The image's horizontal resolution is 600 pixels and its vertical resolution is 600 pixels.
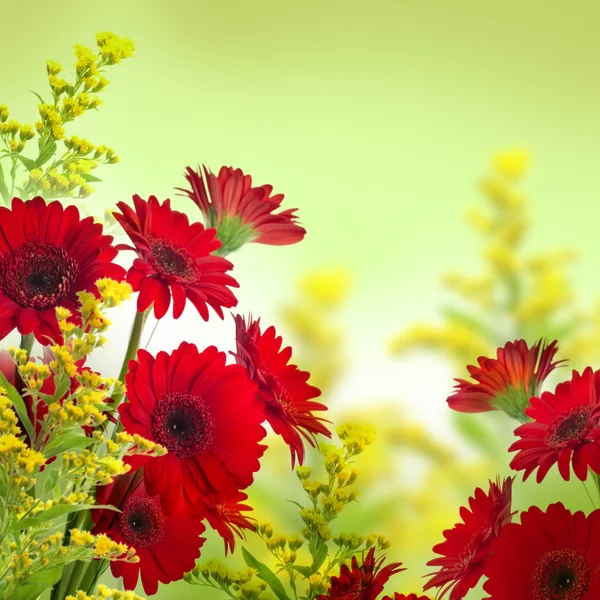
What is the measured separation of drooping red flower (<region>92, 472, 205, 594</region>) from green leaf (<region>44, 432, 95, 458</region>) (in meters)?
0.10

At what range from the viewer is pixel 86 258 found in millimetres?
581

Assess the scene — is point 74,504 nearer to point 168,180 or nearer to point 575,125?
point 168,180

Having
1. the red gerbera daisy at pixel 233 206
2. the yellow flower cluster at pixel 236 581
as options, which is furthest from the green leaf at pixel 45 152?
the yellow flower cluster at pixel 236 581

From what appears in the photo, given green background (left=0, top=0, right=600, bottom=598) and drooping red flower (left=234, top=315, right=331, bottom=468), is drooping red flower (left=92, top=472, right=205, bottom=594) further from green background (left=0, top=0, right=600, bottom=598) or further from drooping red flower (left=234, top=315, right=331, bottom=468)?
green background (left=0, top=0, right=600, bottom=598)

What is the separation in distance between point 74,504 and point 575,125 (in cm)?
99

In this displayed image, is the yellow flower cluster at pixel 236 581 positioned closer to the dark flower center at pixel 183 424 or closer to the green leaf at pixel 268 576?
the green leaf at pixel 268 576

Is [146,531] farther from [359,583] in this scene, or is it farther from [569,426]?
[569,426]

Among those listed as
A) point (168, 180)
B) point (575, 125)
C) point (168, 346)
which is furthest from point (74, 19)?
point (575, 125)

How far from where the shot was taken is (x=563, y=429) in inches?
28.8

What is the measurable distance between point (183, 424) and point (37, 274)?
0.45ft

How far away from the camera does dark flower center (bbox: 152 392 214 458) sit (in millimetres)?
577

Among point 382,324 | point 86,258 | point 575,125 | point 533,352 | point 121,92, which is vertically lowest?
point 86,258

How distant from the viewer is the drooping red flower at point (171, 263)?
1.90ft

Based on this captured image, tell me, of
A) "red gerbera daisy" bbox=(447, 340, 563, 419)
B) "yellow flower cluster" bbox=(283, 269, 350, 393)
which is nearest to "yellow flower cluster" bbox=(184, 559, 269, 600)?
"red gerbera daisy" bbox=(447, 340, 563, 419)
